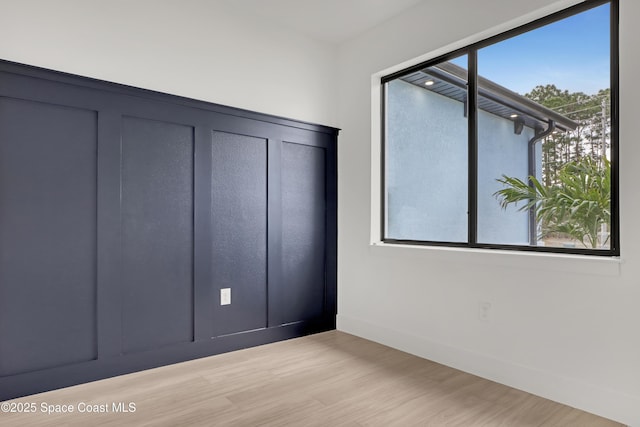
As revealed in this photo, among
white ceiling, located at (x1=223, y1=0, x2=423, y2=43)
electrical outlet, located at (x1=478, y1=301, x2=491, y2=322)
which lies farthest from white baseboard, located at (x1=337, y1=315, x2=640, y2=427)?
white ceiling, located at (x1=223, y1=0, x2=423, y2=43)

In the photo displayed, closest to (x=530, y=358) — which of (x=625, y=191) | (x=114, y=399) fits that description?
(x=625, y=191)

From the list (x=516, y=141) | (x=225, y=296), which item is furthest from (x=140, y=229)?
(x=516, y=141)

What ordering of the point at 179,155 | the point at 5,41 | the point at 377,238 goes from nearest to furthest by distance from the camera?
the point at 5,41
the point at 179,155
the point at 377,238

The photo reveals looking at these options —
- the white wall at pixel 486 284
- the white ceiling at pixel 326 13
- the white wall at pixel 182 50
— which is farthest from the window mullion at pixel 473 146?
the white wall at pixel 182 50

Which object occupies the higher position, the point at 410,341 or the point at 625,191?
the point at 625,191

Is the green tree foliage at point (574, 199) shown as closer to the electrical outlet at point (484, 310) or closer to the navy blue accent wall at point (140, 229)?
the electrical outlet at point (484, 310)

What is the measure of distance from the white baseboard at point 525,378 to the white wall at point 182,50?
6.41 feet

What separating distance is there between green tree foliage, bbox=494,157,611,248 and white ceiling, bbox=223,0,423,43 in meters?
1.60

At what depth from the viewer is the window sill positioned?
6.65ft

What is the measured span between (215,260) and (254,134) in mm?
1002

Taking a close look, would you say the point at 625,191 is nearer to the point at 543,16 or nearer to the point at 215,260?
the point at 543,16

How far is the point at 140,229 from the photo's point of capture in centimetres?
257

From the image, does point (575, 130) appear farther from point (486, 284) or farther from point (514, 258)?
point (486, 284)

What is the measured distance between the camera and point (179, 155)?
273cm
